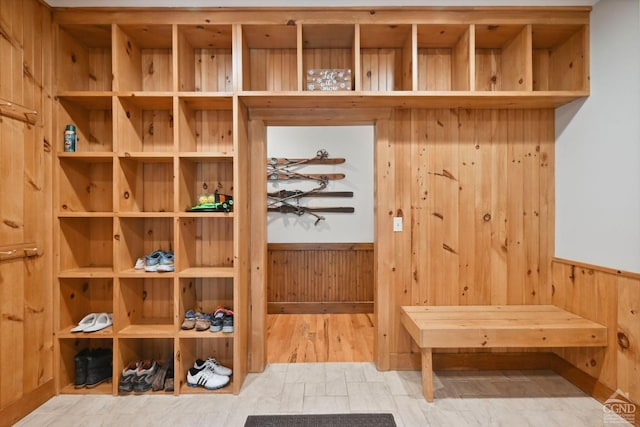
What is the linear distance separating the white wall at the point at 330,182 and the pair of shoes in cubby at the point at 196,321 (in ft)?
6.27

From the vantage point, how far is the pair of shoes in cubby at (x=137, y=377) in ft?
6.99

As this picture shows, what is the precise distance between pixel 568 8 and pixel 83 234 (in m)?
3.83

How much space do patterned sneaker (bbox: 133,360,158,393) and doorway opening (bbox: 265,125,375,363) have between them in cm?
186

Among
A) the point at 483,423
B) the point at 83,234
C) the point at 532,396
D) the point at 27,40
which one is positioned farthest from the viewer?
the point at 83,234

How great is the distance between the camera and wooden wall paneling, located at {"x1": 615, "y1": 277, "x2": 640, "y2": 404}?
6.08ft

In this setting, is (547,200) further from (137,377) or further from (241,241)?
(137,377)

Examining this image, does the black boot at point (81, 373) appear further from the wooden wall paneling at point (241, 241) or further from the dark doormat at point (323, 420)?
the dark doormat at point (323, 420)

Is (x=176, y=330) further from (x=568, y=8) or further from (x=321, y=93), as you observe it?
(x=568, y=8)

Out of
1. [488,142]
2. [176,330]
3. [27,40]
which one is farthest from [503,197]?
[27,40]

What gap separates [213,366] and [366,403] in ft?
3.63

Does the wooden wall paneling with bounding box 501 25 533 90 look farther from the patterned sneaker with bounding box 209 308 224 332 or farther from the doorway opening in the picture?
the patterned sneaker with bounding box 209 308 224 332

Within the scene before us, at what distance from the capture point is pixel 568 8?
2125 mm

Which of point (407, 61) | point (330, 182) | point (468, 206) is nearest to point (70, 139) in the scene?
point (407, 61)

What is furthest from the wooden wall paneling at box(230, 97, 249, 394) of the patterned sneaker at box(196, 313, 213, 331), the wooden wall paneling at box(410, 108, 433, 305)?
the wooden wall paneling at box(410, 108, 433, 305)
